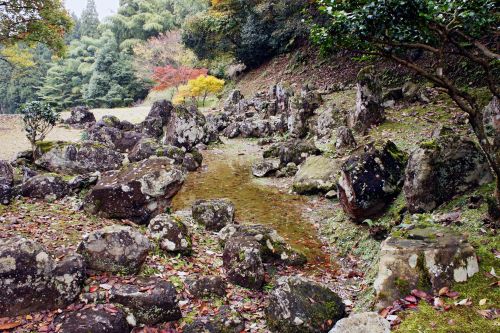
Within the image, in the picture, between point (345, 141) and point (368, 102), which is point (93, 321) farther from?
point (368, 102)

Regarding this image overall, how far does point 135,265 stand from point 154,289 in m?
0.75

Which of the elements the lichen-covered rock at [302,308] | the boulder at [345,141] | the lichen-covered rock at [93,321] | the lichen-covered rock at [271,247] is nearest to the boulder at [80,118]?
the boulder at [345,141]

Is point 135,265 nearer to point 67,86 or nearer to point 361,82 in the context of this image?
point 361,82

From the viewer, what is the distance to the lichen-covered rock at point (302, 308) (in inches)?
178

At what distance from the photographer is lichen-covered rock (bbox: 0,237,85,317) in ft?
13.7

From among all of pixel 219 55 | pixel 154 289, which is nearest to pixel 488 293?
pixel 154 289

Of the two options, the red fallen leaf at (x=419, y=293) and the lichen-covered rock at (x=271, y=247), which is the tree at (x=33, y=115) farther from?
the red fallen leaf at (x=419, y=293)

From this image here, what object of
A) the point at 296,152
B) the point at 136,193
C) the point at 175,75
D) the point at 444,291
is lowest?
the point at 444,291

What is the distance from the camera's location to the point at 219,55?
3528cm

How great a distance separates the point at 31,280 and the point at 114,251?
113 centimetres

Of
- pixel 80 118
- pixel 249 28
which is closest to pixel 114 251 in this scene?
pixel 80 118

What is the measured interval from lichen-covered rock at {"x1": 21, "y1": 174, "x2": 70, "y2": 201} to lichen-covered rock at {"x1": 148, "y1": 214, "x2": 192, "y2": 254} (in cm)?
324

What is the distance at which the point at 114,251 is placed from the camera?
5.19 metres

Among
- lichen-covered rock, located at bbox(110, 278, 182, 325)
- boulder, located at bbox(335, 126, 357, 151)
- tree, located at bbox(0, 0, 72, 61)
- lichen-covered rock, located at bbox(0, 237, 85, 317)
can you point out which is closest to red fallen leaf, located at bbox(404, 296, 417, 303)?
lichen-covered rock, located at bbox(110, 278, 182, 325)
